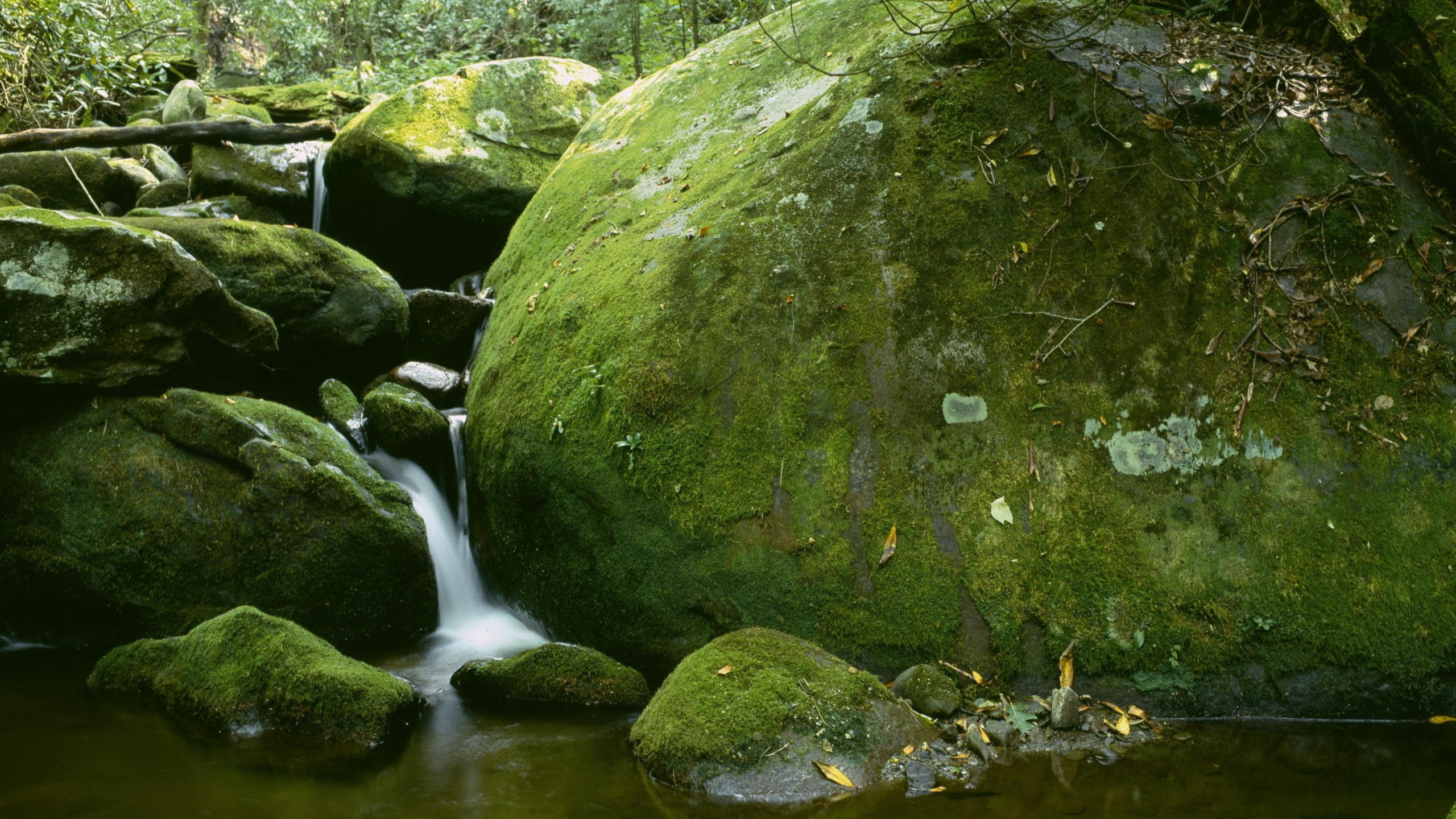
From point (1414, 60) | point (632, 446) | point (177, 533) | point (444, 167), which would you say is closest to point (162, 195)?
point (444, 167)

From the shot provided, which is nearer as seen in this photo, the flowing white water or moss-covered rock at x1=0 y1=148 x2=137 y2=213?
the flowing white water

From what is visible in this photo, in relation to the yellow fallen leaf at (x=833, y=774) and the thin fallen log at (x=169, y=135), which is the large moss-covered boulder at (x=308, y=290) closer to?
the thin fallen log at (x=169, y=135)

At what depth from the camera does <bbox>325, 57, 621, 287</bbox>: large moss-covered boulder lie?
33.0 feet

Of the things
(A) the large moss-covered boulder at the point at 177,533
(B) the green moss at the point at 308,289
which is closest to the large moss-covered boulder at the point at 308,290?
(B) the green moss at the point at 308,289

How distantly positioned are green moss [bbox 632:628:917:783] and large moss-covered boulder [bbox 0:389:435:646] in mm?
2595

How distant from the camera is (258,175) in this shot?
34.9ft

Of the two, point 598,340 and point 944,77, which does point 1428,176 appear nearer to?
point 944,77

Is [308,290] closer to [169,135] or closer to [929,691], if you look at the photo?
[169,135]

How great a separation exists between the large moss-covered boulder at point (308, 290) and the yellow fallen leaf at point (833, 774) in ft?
18.7

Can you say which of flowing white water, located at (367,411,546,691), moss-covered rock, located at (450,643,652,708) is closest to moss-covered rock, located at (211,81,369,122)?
flowing white water, located at (367,411,546,691)

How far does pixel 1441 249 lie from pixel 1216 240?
111 cm

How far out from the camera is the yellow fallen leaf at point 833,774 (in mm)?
3658

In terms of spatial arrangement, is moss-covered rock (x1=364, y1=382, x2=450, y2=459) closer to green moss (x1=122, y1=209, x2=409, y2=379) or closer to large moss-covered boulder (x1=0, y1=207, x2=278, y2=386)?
green moss (x1=122, y1=209, x2=409, y2=379)

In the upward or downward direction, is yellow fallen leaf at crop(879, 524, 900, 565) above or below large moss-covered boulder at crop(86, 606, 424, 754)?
below
